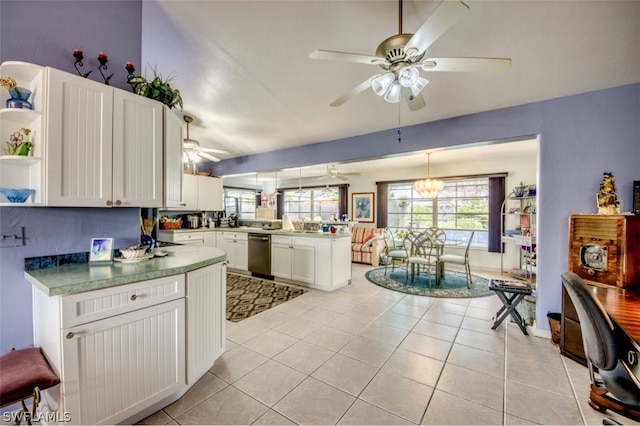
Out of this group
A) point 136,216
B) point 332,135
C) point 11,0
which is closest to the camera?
point 11,0

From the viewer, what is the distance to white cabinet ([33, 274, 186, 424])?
1.32m

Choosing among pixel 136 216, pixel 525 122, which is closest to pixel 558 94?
pixel 525 122

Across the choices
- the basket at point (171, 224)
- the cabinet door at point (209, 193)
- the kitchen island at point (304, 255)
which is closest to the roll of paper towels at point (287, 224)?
the kitchen island at point (304, 255)

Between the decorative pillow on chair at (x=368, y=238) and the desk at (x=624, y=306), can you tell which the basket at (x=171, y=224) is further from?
the desk at (x=624, y=306)

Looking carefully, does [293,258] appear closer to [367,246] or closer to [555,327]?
[367,246]

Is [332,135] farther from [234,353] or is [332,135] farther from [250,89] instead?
[234,353]

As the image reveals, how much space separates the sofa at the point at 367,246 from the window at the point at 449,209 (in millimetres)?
824

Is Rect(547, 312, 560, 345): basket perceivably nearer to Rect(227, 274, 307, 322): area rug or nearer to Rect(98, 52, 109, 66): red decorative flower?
Rect(227, 274, 307, 322): area rug

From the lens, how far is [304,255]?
4.44 m

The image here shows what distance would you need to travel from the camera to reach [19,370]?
1.25 metres

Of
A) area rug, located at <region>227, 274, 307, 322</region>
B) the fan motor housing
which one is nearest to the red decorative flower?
the fan motor housing

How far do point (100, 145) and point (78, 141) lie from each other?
0.11 metres

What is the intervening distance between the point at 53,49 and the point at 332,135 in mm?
3189

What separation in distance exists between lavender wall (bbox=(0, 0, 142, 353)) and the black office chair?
10.1ft
